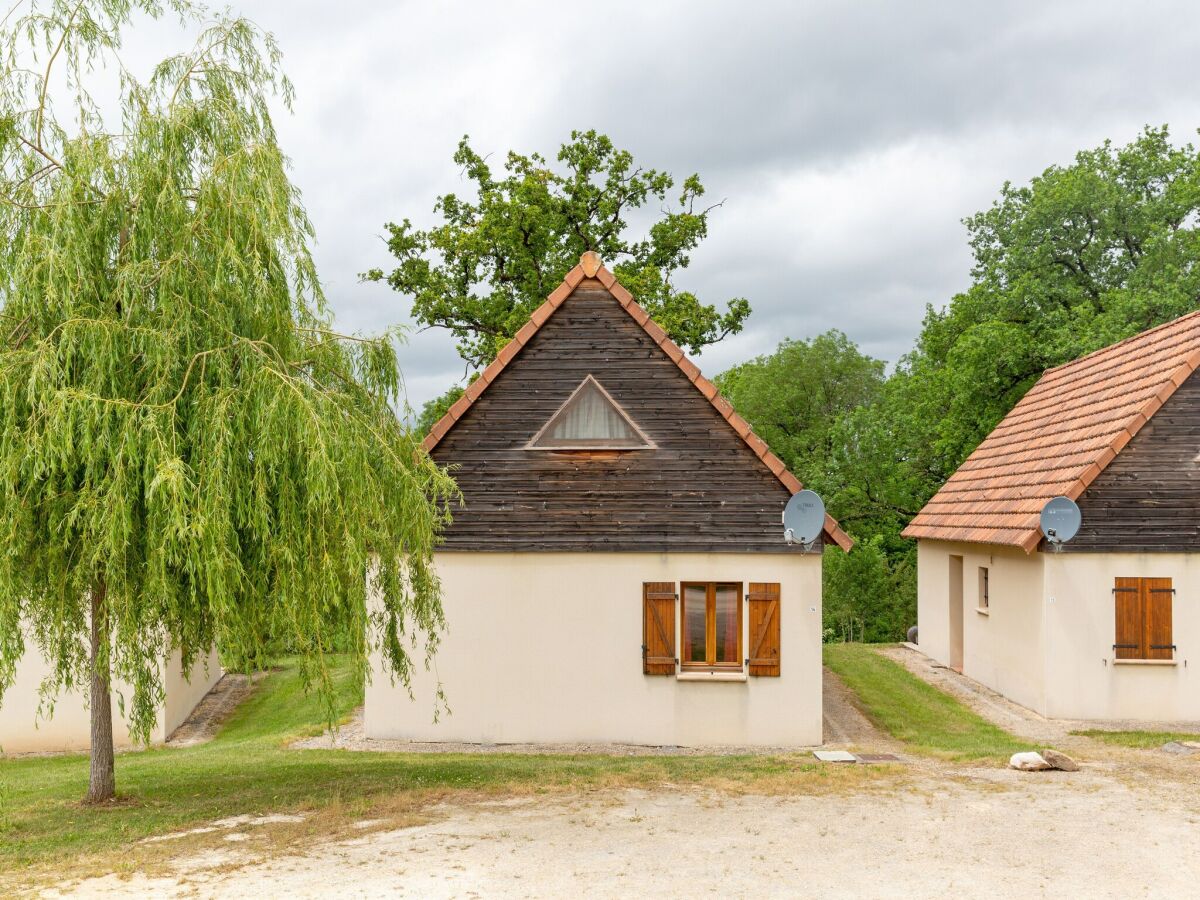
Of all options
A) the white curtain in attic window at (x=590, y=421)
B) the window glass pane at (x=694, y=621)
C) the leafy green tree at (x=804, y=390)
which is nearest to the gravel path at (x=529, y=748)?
the window glass pane at (x=694, y=621)

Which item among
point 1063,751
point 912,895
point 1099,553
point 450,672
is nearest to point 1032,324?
point 1099,553

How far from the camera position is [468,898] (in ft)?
23.5

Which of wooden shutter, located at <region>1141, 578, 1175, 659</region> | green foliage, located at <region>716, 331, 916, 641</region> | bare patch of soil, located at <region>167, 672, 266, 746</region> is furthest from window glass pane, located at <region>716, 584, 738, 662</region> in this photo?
green foliage, located at <region>716, 331, 916, 641</region>

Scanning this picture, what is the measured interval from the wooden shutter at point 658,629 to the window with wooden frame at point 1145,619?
6164 mm

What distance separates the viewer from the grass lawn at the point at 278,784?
869 cm

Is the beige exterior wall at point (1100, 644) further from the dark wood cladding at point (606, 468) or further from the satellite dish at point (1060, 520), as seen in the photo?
the dark wood cladding at point (606, 468)

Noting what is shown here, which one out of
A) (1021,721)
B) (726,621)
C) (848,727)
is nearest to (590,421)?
(726,621)

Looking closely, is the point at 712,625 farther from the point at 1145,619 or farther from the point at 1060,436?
the point at 1060,436

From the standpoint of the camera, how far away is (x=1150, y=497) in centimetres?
1470

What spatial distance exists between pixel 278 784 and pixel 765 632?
237 inches

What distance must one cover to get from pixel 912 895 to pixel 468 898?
302cm

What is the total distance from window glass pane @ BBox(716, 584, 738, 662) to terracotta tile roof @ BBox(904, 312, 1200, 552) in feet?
14.2

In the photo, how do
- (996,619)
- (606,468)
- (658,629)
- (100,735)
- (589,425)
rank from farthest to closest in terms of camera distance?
1. (996,619)
2. (589,425)
3. (606,468)
4. (658,629)
5. (100,735)

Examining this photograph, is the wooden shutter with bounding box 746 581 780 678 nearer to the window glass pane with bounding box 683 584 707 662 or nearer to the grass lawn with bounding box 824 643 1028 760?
the window glass pane with bounding box 683 584 707 662
